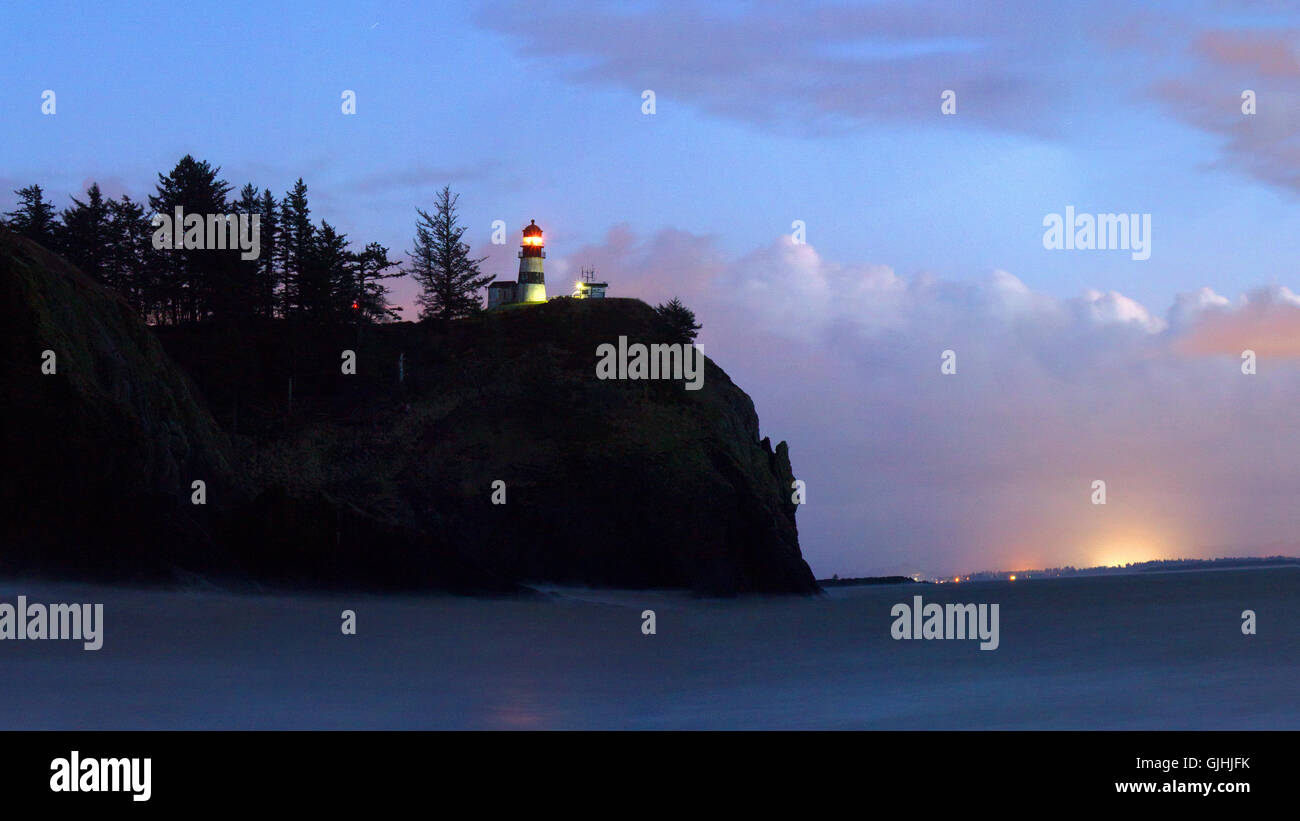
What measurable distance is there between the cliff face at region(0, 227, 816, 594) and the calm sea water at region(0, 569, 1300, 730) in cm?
444

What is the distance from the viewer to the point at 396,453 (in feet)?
250

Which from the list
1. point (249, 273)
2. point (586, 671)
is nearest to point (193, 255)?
point (249, 273)

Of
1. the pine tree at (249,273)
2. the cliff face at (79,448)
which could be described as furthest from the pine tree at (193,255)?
the cliff face at (79,448)

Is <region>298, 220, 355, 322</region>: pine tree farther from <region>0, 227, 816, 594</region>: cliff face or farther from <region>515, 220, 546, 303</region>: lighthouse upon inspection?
<region>515, 220, 546, 303</region>: lighthouse

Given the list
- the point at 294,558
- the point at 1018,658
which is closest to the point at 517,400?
the point at 294,558

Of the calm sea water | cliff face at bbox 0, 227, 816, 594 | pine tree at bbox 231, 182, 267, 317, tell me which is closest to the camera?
A: the calm sea water

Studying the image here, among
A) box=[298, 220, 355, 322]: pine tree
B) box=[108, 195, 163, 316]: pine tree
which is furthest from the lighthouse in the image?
box=[108, 195, 163, 316]: pine tree

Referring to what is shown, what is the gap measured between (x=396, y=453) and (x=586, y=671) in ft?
128

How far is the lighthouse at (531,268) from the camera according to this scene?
351 feet

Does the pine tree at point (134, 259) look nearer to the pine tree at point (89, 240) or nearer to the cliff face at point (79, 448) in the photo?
the pine tree at point (89, 240)

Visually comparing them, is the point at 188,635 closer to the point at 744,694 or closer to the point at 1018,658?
the point at 744,694

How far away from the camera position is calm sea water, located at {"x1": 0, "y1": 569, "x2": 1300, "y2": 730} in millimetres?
26922

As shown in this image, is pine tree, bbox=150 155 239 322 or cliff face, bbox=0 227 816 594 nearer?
cliff face, bbox=0 227 816 594
